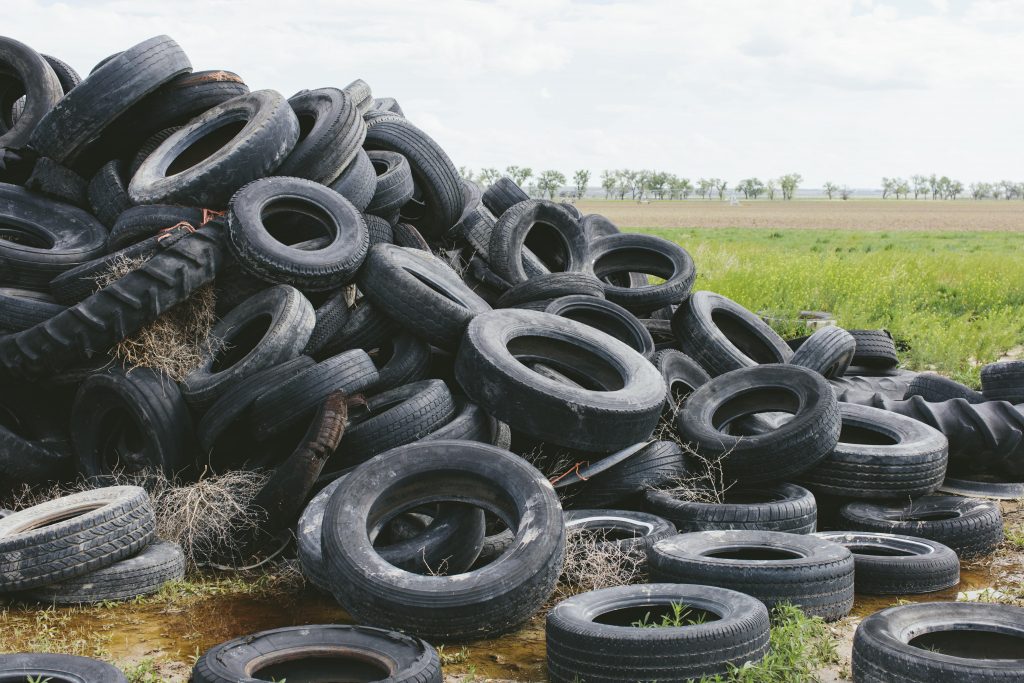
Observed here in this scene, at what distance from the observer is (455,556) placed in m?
6.98

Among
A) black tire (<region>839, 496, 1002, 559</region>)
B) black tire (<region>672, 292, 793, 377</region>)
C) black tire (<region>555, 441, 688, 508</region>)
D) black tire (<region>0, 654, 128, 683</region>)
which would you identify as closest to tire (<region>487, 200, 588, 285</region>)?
black tire (<region>672, 292, 793, 377</region>)

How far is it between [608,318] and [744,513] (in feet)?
10.8

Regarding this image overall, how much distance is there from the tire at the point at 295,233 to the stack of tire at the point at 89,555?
7.85ft

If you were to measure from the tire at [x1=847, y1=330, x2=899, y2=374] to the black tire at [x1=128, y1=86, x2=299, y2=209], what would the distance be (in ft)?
24.7

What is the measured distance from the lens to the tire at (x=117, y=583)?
6.86m

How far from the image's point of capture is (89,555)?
6816 mm

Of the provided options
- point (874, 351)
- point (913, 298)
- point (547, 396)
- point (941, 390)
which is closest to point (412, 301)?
point (547, 396)

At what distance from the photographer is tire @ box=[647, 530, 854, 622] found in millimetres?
6297

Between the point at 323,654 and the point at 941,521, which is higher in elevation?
the point at 941,521

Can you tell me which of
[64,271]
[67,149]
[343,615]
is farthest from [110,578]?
[67,149]

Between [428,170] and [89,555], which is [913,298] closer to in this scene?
[428,170]

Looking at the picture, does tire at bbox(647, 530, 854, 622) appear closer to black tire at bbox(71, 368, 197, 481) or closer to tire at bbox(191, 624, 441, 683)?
tire at bbox(191, 624, 441, 683)

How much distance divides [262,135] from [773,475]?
5688 mm

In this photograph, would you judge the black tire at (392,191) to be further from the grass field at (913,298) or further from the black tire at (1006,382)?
the grass field at (913,298)
